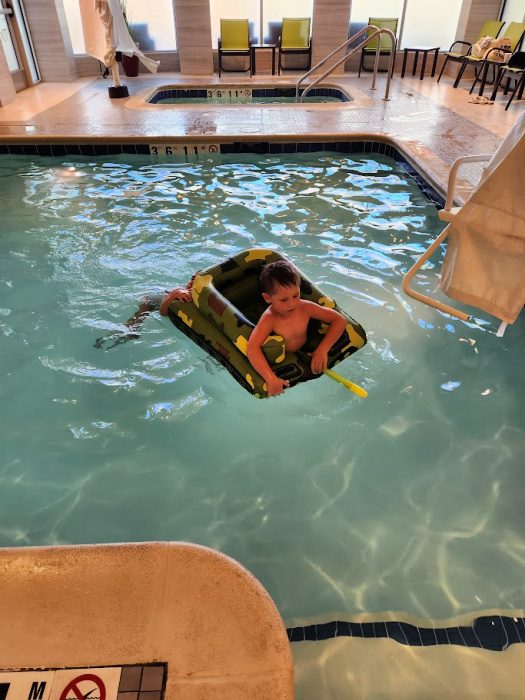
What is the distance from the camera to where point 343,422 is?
2.71m

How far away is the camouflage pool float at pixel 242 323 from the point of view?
239 centimetres

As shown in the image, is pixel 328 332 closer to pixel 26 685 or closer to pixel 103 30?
pixel 26 685

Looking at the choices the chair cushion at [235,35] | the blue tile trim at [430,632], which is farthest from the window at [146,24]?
the blue tile trim at [430,632]

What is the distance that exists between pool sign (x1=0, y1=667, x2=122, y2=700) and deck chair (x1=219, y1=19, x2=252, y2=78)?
1124 cm

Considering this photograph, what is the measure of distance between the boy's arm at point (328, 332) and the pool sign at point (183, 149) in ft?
15.6

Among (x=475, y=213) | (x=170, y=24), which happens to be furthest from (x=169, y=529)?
(x=170, y=24)

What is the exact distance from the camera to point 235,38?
1023 centimetres

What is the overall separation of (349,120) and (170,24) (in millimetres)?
6069

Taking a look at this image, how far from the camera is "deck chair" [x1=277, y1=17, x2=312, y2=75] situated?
33.5 feet

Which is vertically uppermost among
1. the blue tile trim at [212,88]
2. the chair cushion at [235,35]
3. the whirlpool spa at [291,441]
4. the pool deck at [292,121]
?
the chair cushion at [235,35]

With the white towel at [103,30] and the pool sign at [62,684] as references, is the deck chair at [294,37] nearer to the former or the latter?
the white towel at [103,30]

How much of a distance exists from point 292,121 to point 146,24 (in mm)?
5857

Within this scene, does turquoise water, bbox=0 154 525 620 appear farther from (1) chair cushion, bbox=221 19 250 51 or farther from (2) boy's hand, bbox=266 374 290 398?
(1) chair cushion, bbox=221 19 250 51

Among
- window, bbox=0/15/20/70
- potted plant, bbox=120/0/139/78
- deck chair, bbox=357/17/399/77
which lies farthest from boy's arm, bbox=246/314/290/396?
potted plant, bbox=120/0/139/78
